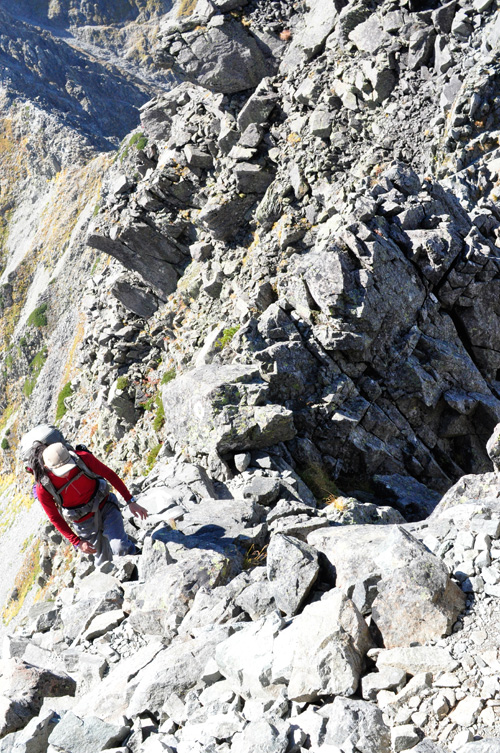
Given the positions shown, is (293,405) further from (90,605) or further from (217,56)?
(217,56)

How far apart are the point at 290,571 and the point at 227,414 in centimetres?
725

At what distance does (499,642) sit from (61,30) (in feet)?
598

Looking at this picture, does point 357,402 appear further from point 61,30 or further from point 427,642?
point 61,30

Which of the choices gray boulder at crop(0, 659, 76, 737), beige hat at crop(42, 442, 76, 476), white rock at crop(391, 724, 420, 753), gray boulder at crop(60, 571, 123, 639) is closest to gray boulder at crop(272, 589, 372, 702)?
white rock at crop(391, 724, 420, 753)

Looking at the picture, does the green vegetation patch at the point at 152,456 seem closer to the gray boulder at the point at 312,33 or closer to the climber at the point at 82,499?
the climber at the point at 82,499

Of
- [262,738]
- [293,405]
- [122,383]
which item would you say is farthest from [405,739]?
[122,383]

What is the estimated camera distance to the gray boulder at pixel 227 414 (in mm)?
14617

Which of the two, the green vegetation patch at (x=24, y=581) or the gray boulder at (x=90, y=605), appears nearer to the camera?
the gray boulder at (x=90, y=605)

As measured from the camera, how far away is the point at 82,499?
11.1 meters

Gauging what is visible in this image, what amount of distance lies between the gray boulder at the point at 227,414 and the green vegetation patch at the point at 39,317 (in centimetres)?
5360

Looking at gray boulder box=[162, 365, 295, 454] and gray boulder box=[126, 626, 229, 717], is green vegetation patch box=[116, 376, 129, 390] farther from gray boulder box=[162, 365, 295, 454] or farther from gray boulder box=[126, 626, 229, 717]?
gray boulder box=[126, 626, 229, 717]

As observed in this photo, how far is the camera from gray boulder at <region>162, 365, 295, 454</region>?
575 inches

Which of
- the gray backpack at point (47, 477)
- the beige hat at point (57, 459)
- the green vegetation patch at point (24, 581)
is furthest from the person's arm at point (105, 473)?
the green vegetation patch at point (24, 581)

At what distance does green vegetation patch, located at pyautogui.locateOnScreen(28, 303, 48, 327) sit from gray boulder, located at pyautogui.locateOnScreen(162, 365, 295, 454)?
53601 millimetres
